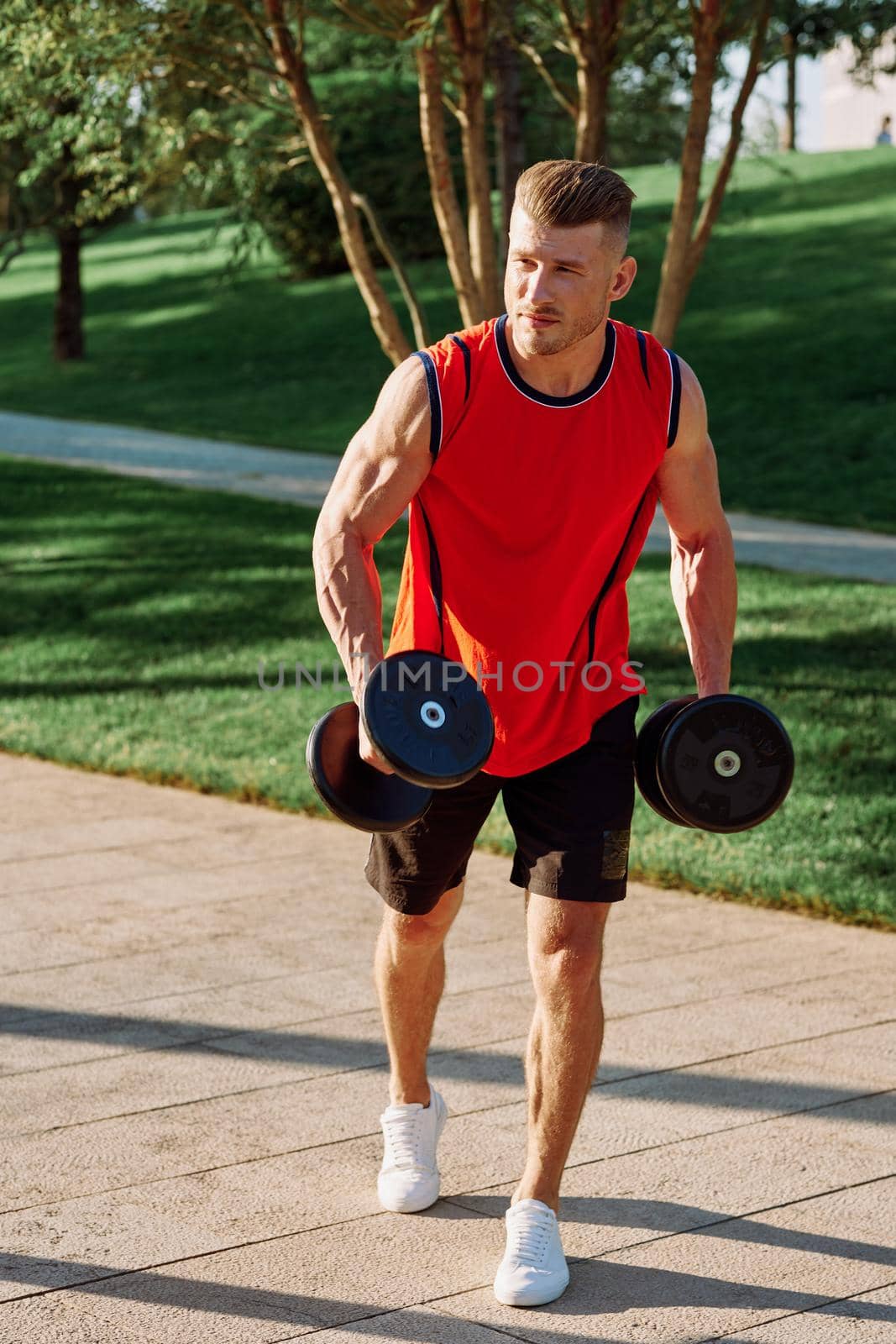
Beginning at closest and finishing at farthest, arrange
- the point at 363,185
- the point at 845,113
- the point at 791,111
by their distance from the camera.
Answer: the point at 363,185, the point at 791,111, the point at 845,113

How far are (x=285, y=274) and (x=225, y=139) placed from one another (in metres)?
18.5

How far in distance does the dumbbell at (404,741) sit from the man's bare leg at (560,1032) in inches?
15.3

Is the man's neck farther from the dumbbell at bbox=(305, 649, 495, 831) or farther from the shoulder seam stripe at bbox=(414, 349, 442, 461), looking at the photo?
the dumbbell at bbox=(305, 649, 495, 831)

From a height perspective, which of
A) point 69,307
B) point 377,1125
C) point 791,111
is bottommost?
point 69,307

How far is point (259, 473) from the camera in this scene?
15664 millimetres

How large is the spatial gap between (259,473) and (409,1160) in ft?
40.5

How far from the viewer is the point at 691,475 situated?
141 inches

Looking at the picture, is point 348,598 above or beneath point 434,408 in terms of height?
beneath

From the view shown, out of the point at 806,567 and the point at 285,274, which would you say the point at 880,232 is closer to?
the point at 285,274

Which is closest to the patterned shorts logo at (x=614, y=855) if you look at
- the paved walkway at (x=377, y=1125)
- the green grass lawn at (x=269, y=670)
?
the paved walkway at (x=377, y=1125)

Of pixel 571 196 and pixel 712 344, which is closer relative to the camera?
pixel 571 196

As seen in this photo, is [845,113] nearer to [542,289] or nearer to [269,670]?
[269,670]

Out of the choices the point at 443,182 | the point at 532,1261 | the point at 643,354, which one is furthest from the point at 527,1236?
the point at 443,182

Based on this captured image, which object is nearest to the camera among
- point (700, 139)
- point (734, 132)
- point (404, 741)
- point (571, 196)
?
point (404, 741)
